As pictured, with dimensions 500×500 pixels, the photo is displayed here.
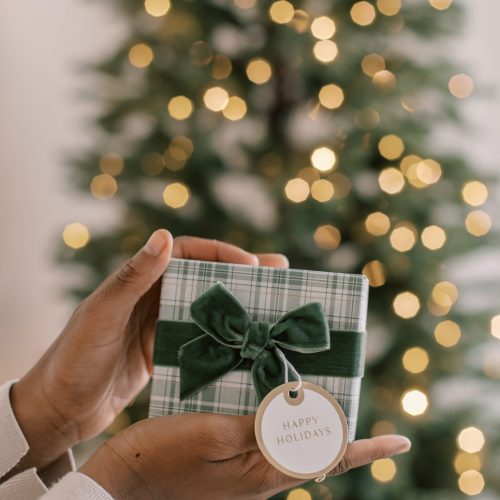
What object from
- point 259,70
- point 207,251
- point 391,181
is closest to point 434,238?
point 391,181

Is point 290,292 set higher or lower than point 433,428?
higher

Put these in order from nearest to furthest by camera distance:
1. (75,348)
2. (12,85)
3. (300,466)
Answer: (300,466) < (75,348) < (12,85)

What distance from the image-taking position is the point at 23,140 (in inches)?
117

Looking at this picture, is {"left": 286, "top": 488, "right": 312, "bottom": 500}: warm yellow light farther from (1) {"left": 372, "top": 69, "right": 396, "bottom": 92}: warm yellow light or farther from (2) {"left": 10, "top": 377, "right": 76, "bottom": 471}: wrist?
(1) {"left": 372, "top": 69, "right": 396, "bottom": 92}: warm yellow light

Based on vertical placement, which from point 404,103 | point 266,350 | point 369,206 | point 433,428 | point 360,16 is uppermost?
point 360,16

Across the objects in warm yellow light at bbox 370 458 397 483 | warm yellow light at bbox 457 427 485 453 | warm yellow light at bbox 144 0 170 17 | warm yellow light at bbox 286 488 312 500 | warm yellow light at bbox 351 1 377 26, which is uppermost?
warm yellow light at bbox 351 1 377 26

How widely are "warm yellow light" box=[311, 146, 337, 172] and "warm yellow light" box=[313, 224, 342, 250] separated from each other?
0.57ft

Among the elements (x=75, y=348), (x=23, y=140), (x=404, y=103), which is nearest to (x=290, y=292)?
(x=75, y=348)

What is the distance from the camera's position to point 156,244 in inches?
35.1

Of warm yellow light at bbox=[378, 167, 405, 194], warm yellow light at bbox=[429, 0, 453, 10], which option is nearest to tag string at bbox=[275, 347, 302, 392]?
warm yellow light at bbox=[378, 167, 405, 194]

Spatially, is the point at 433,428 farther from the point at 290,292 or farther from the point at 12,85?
the point at 12,85

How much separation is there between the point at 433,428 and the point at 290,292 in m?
1.24

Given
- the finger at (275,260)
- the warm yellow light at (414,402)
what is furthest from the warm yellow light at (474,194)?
the finger at (275,260)

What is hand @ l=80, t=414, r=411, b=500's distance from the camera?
842mm
